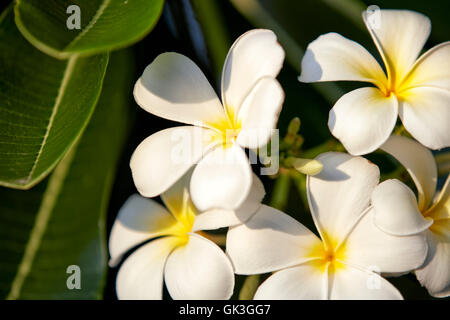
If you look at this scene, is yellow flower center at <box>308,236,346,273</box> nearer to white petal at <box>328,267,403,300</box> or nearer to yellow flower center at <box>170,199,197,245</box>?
white petal at <box>328,267,403,300</box>

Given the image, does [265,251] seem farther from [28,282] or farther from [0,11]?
[0,11]

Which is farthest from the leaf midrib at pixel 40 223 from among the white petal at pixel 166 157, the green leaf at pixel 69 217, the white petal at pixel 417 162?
the white petal at pixel 417 162

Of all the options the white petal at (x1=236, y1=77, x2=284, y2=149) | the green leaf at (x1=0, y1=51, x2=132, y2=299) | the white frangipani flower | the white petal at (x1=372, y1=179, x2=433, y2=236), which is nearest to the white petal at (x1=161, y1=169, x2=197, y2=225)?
the white frangipani flower

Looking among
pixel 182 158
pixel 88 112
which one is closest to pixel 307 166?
pixel 182 158

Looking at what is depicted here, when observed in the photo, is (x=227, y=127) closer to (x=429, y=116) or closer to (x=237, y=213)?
(x=237, y=213)

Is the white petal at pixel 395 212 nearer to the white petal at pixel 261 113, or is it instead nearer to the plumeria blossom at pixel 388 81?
the plumeria blossom at pixel 388 81
